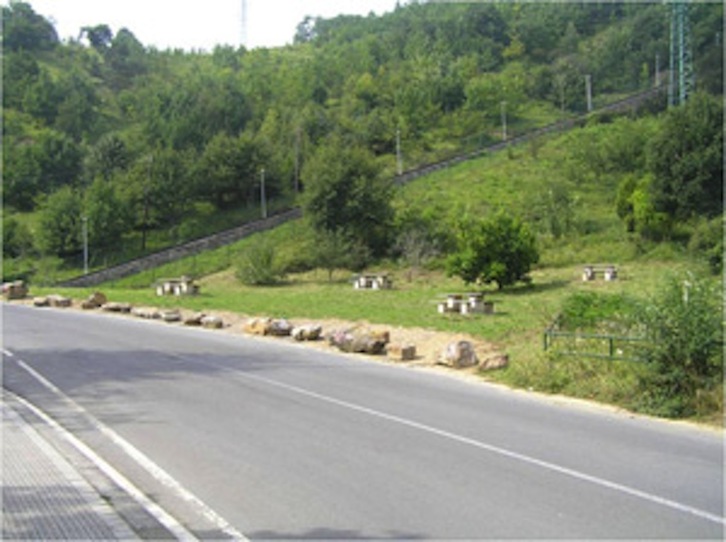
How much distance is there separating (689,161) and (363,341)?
2709cm

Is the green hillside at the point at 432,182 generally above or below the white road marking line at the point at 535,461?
above

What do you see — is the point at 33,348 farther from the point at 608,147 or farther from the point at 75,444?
the point at 608,147

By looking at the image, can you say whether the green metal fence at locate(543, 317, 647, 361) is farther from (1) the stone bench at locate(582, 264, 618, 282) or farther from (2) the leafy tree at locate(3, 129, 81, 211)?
(2) the leafy tree at locate(3, 129, 81, 211)

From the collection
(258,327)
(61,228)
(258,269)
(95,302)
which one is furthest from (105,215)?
(258,327)

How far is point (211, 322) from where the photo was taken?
80.4ft

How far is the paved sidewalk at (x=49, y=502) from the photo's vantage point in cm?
583

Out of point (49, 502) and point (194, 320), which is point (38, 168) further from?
point (49, 502)

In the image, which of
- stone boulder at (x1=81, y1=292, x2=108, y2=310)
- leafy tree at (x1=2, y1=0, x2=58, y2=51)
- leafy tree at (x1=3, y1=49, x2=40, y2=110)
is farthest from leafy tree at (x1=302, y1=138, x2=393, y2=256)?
leafy tree at (x1=2, y1=0, x2=58, y2=51)

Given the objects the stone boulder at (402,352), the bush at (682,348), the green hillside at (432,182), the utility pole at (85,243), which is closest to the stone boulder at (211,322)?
the green hillside at (432,182)

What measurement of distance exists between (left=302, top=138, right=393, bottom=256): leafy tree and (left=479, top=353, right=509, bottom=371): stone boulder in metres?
30.4

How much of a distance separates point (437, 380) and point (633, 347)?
3.80 metres

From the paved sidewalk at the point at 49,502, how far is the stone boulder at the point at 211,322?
51.5ft

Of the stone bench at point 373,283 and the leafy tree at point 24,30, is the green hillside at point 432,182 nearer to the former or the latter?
the leafy tree at point 24,30

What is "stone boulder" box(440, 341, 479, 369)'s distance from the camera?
15.4 meters
